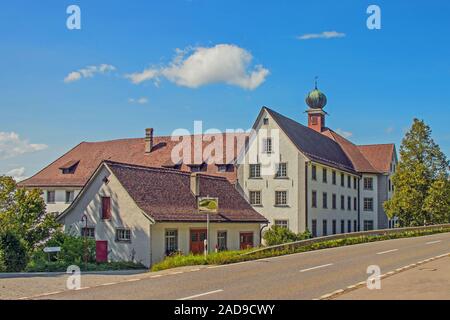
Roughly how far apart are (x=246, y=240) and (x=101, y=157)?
94.9 feet

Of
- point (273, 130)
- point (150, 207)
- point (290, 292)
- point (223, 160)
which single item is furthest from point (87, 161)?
point (290, 292)

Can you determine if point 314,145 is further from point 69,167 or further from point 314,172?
point 69,167

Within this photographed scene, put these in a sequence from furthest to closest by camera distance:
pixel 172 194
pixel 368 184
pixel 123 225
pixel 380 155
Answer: pixel 380 155 < pixel 368 184 < pixel 172 194 < pixel 123 225

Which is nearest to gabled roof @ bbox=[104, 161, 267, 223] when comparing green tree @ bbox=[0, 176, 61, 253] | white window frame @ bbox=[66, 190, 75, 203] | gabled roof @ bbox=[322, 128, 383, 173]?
green tree @ bbox=[0, 176, 61, 253]

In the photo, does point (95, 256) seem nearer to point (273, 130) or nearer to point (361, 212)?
point (273, 130)

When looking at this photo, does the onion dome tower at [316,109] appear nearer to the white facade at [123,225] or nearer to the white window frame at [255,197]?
the white window frame at [255,197]

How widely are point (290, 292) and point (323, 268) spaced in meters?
6.31

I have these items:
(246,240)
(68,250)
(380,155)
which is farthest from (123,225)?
(380,155)

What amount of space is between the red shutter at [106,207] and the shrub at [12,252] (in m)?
8.99

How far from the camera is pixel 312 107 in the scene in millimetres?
69750

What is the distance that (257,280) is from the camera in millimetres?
16891

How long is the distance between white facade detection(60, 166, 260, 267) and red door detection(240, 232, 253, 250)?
146cm

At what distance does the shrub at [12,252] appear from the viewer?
26.8 meters

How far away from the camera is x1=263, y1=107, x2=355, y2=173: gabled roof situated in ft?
168
